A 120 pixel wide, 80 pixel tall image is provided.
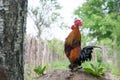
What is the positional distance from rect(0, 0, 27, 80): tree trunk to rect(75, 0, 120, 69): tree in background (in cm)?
1782

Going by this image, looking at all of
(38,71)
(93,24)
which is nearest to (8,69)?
(38,71)

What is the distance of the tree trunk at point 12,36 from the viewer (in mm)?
2941

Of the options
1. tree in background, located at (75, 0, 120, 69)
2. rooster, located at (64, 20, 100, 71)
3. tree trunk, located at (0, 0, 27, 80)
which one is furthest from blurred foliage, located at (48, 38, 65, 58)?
tree trunk, located at (0, 0, 27, 80)

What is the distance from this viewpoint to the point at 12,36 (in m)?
2.98

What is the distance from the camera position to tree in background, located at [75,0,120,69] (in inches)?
825

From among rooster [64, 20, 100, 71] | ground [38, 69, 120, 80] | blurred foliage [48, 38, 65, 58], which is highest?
rooster [64, 20, 100, 71]

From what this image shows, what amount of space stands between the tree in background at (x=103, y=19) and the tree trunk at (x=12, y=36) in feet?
58.5

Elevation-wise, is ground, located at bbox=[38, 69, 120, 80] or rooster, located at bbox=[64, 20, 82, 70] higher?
rooster, located at bbox=[64, 20, 82, 70]

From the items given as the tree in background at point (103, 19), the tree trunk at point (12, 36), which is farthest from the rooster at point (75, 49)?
the tree in background at point (103, 19)

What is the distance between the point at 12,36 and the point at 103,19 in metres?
18.5

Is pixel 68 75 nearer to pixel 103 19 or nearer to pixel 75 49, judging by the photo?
pixel 75 49

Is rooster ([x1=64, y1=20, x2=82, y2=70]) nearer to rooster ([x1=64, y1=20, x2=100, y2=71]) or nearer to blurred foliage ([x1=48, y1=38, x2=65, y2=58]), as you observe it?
rooster ([x1=64, y1=20, x2=100, y2=71])

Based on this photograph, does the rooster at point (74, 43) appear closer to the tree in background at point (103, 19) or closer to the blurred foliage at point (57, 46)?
the blurred foliage at point (57, 46)

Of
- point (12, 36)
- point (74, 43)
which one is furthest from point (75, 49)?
point (12, 36)
